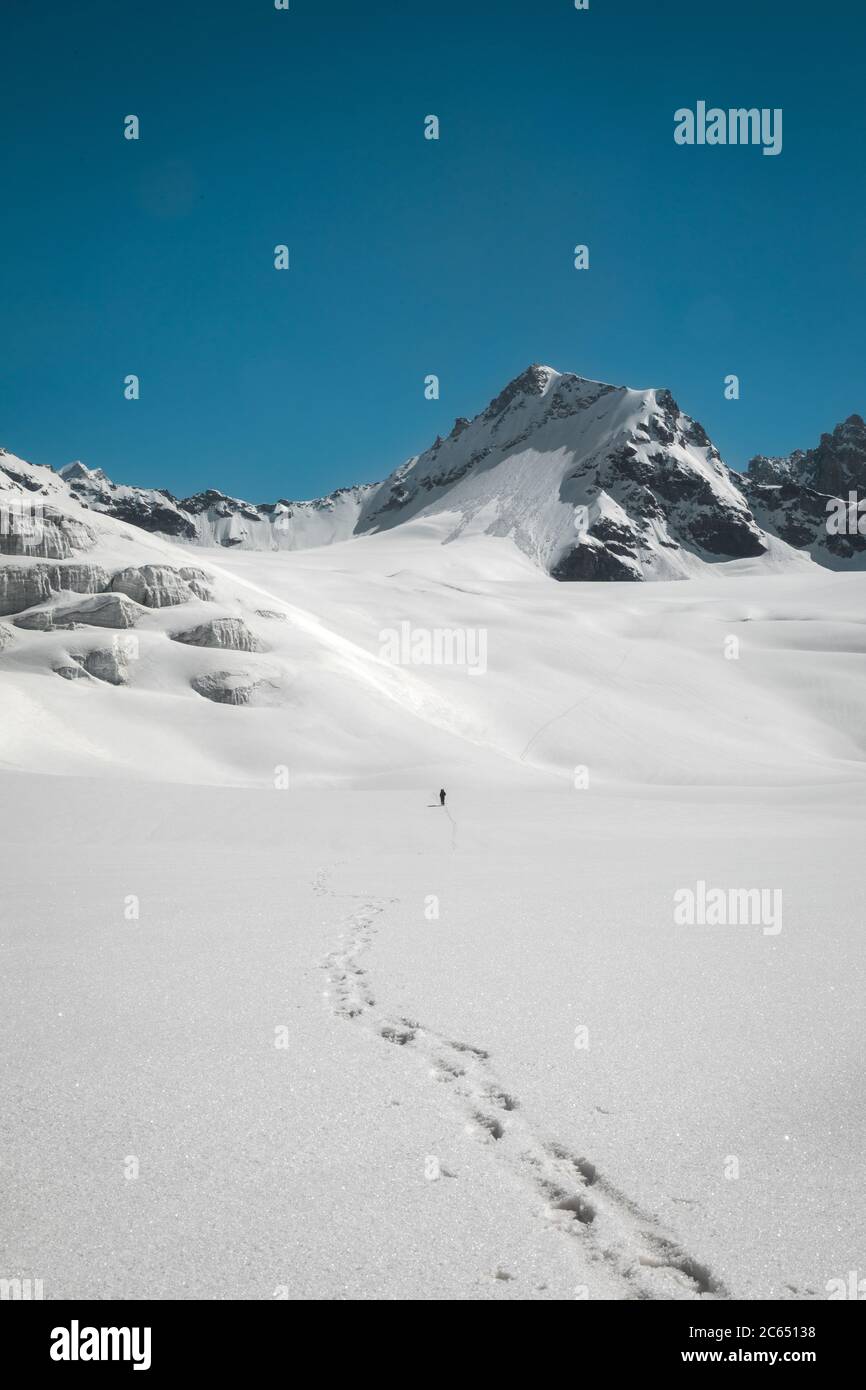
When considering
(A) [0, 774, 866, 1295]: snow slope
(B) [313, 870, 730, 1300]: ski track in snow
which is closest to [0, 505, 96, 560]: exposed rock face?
(A) [0, 774, 866, 1295]: snow slope

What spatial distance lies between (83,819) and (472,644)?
4529cm

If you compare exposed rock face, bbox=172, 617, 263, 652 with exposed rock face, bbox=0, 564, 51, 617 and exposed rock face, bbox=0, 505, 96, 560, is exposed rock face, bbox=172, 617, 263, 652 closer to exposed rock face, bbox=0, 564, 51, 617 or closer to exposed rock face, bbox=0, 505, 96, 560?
exposed rock face, bbox=0, 564, 51, 617

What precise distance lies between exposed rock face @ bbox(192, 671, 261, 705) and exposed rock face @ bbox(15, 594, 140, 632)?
712 centimetres

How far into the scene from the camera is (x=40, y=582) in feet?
144

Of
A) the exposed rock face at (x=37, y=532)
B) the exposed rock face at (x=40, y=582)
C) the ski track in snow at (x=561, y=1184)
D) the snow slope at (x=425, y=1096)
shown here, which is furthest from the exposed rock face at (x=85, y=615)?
the ski track in snow at (x=561, y=1184)

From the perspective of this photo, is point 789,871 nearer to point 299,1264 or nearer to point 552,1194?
point 552,1194

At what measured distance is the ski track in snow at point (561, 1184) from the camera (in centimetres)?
343

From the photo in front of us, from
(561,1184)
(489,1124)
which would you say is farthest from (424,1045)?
(561,1184)

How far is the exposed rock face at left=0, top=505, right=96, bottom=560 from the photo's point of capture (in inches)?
1788

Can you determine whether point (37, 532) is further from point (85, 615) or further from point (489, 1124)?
point (489, 1124)

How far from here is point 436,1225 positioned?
12.0 ft

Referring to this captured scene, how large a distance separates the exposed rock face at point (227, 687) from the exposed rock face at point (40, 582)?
11.2 m

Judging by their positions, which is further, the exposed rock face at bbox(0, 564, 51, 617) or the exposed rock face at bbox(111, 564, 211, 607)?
the exposed rock face at bbox(111, 564, 211, 607)
